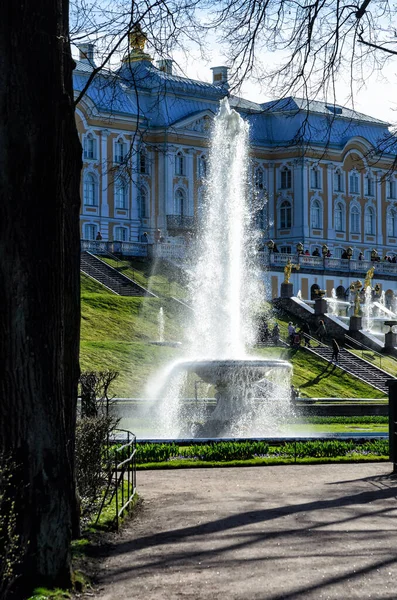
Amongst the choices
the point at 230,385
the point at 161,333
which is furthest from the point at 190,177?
the point at 230,385

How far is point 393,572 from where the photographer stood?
7.57 m

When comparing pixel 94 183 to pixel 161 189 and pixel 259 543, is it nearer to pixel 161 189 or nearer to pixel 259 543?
pixel 161 189

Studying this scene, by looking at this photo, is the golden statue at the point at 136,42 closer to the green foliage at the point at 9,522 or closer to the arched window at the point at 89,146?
the green foliage at the point at 9,522

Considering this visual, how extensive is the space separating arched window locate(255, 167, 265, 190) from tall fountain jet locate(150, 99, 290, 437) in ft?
115

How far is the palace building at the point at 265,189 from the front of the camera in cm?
5972

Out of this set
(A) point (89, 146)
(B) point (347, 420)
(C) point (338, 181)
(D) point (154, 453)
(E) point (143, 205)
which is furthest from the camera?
(C) point (338, 181)

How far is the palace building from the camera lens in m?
59.7

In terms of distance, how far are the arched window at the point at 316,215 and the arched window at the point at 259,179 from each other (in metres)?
3.46

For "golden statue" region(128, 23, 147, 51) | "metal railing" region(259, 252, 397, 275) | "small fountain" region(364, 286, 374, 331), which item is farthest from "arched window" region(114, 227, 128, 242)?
"golden statue" region(128, 23, 147, 51)

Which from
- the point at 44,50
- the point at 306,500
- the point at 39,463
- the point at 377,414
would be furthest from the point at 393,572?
the point at 377,414

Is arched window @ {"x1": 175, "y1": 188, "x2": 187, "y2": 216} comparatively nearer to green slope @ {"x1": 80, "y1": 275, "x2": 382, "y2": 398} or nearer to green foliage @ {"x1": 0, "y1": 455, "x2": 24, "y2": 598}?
green slope @ {"x1": 80, "y1": 275, "x2": 382, "y2": 398}

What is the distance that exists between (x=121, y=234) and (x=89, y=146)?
5.21 meters

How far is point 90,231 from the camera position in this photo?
205ft

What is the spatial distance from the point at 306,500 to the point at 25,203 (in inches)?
196
